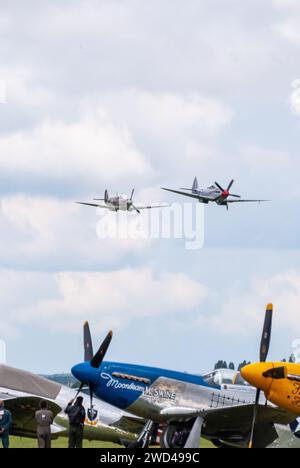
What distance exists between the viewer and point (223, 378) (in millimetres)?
29031

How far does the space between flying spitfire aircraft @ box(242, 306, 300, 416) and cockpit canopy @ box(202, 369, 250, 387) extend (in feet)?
10.9

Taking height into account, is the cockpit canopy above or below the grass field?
above

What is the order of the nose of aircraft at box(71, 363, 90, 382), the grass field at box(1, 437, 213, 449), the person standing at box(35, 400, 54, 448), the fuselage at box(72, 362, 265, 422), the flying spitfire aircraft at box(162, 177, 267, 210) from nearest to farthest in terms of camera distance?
1. the person standing at box(35, 400, 54, 448)
2. the fuselage at box(72, 362, 265, 422)
3. the nose of aircraft at box(71, 363, 90, 382)
4. the grass field at box(1, 437, 213, 449)
5. the flying spitfire aircraft at box(162, 177, 267, 210)

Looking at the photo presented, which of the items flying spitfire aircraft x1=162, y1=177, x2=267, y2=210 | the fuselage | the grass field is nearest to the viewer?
the fuselage

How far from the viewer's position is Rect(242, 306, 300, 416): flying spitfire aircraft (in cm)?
2544

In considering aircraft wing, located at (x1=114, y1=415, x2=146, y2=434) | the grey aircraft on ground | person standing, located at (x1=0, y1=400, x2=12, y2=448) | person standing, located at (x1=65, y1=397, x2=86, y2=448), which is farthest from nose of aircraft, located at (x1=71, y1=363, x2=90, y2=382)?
person standing, located at (x1=0, y1=400, x2=12, y2=448)

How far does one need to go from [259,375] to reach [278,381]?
50 centimetres

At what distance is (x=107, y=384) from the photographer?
94.8ft

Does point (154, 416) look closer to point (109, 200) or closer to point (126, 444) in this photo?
point (126, 444)

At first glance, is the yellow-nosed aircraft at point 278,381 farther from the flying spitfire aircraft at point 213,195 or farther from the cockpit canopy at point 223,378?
the flying spitfire aircraft at point 213,195

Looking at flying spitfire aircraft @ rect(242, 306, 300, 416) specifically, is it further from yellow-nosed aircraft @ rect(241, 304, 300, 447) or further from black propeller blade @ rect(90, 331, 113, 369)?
black propeller blade @ rect(90, 331, 113, 369)

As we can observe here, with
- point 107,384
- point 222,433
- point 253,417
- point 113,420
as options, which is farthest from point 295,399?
point 113,420

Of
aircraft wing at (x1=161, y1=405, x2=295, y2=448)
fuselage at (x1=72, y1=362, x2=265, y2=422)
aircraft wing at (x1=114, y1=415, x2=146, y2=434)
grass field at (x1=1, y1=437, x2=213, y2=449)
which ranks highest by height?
Answer: fuselage at (x1=72, y1=362, x2=265, y2=422)
